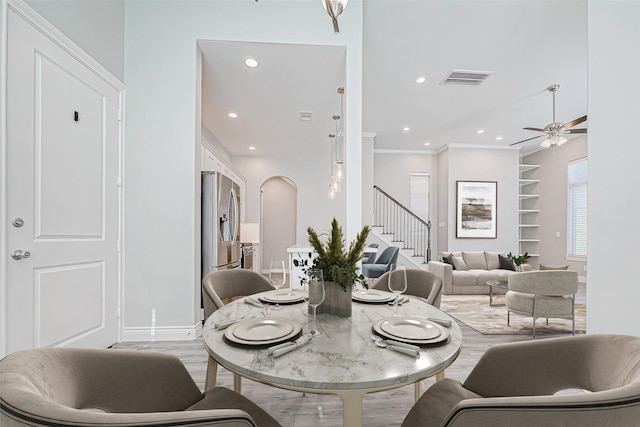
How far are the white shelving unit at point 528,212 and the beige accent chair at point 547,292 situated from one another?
18.1ft

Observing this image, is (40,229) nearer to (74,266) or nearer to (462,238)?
(74,266)

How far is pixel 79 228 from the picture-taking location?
2453 mm

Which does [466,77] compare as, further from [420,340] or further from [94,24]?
[420,340]

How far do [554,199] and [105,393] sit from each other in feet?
30.8

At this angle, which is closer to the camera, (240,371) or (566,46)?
(240,371)

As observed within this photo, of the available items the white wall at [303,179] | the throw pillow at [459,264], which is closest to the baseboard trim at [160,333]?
the white wall at [303,179]

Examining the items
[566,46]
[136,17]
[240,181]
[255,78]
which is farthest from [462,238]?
[136,17]

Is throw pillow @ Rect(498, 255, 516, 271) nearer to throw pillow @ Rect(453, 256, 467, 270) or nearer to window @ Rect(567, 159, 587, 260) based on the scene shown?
throw pillow @ Rect(453, 256, 467, 270)

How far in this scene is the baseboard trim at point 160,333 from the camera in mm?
2971

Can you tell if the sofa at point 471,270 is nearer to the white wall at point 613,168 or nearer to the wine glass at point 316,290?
the white wall at point 613,168

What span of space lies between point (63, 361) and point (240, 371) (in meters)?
0.49

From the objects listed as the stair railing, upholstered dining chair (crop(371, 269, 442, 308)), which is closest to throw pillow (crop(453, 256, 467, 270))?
the stair railing

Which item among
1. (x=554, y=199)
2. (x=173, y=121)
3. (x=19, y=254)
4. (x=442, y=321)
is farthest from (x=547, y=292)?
(x=554, y=199)

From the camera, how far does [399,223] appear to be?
7.92 metres
